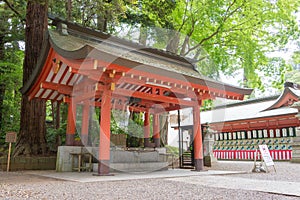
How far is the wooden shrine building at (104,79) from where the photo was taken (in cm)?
545

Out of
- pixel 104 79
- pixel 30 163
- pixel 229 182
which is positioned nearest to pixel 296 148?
pixel 229 182

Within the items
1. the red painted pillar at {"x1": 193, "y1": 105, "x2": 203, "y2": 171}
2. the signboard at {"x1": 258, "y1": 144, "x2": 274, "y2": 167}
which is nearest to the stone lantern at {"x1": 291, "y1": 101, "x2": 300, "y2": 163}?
the signboard at {"x1": 258, "y1": 144, "x2": 274, "y2": 167}

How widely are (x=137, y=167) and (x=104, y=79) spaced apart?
9.94 feet

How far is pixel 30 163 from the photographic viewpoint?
7973 millimetres

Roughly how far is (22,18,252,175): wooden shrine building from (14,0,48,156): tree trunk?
3.15 ft

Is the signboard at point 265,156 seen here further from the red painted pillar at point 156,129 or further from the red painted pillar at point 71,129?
the red painted pillar at point 71,129

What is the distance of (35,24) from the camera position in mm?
9039

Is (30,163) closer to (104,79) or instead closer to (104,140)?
(104,140)

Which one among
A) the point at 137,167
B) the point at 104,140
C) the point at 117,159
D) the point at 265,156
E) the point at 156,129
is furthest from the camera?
the point at 156,129

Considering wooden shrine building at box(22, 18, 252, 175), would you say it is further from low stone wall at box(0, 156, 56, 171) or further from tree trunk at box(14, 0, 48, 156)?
low stone wall at box(0, 156, 56, 171)

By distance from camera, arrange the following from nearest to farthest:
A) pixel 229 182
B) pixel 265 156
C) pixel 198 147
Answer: pixel 229 182 < pixel 265 156 < pixel 198 147

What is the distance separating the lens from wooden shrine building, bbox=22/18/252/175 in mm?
5453

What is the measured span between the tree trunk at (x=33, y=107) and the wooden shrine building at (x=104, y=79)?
3.15ft

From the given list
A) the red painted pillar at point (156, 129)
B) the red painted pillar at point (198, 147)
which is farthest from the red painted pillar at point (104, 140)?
the red painted pillar at point (156, 129)
